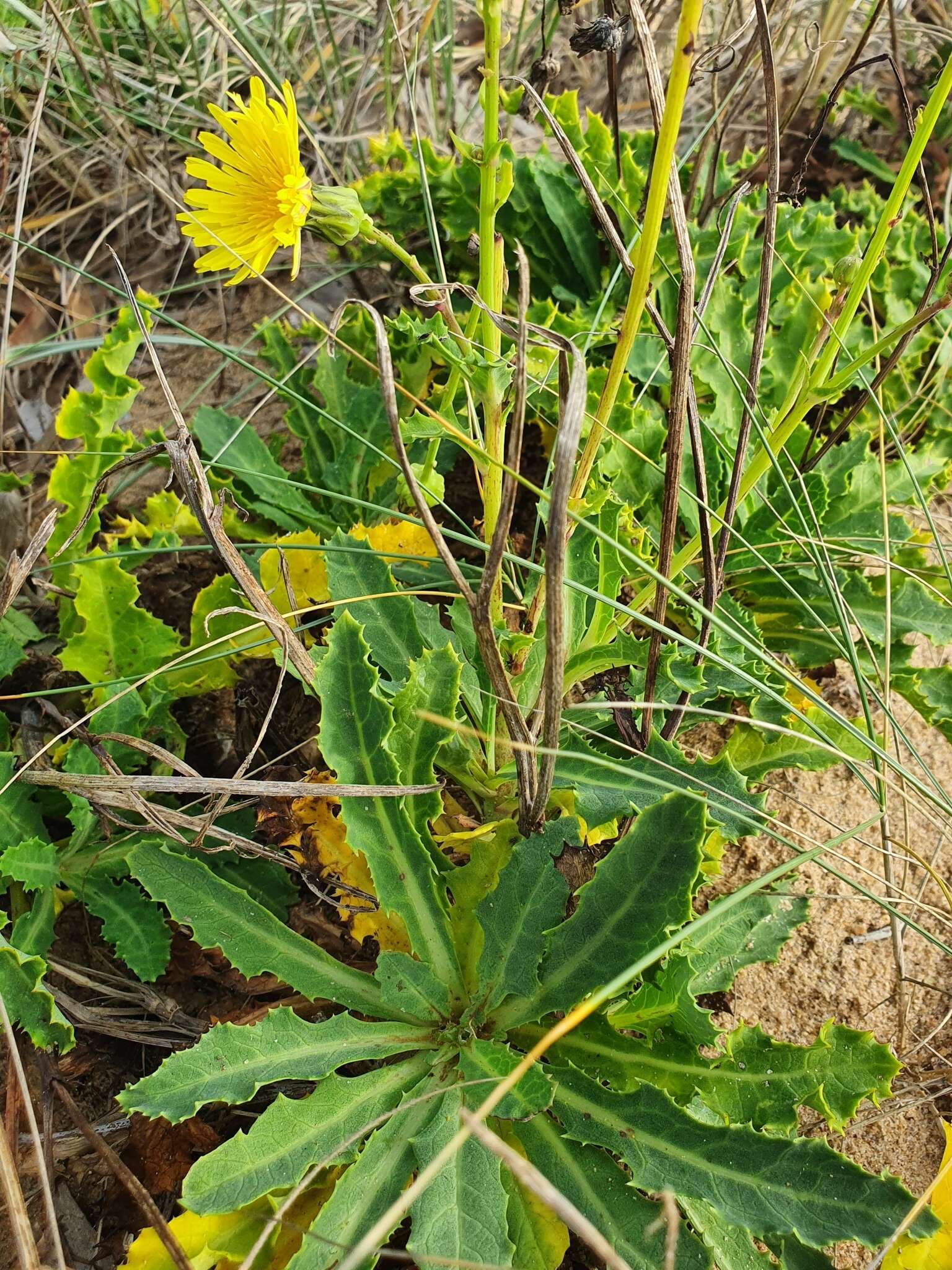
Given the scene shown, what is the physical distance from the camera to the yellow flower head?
1068mm

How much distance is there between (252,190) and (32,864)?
3.27 feet

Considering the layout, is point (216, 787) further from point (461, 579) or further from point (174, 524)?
point (174, 524)

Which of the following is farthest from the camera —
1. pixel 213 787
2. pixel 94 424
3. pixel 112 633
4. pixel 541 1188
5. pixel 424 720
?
pixel 94 424

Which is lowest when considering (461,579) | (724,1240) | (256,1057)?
(256,1057)

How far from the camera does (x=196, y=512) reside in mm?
1106

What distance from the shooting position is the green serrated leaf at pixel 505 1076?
108 centimetres

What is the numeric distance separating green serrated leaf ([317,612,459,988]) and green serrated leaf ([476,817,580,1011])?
10 centimetres

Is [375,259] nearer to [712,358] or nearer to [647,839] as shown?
[712,358]

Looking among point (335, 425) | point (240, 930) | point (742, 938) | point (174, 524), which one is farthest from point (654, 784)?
point (174, 524)

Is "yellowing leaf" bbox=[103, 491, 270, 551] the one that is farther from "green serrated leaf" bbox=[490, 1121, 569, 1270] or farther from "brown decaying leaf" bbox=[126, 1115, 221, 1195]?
"green serrated leaf" bbox=[490, 1121, 569, 1270]

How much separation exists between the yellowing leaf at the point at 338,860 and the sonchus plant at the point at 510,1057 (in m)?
0.04

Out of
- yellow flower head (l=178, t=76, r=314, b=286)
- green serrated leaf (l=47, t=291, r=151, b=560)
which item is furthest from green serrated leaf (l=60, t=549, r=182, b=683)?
yellow flower head (l=178, t=76, r=314, b=286)

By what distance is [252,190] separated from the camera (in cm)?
118

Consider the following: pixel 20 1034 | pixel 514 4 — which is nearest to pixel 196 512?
pixel 20 1034
